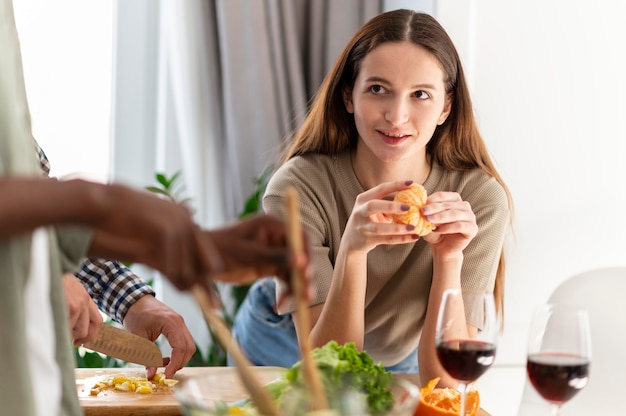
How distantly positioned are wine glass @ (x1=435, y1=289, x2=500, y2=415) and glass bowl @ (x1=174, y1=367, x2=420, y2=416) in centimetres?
41

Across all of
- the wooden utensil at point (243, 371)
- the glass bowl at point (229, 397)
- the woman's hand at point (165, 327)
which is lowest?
the woman's hand at point (165, 327)

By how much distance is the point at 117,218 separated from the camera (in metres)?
0.57

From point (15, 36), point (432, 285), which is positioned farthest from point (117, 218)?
point (432, 285)

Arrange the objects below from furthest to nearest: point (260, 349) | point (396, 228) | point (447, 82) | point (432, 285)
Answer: point (260, 349) < point (447, 82) < point (432, 285) < point (396, 228)

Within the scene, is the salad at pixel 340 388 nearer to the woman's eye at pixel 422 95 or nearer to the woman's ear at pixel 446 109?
the woman's eye at pixel 422 95

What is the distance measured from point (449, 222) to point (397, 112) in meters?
0.30

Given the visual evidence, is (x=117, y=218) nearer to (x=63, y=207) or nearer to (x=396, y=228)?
(x=63, y=207)

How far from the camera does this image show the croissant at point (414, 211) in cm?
178

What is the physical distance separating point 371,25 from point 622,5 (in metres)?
1.13

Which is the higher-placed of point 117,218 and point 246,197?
point 117,218

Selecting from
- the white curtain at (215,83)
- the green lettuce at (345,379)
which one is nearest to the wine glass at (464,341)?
the green lettuce at (345,379)

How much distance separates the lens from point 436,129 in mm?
2215

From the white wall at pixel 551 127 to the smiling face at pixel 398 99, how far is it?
2.44ft

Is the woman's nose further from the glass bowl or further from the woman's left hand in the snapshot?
the glass bowl
